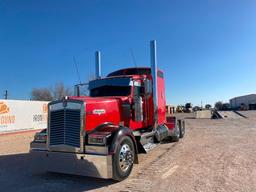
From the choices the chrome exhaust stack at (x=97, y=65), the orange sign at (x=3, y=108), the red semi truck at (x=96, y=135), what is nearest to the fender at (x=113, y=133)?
the red semi truck at (x=96, y=135)

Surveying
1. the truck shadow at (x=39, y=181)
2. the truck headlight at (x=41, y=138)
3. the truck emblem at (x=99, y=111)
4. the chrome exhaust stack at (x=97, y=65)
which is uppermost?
the chrome exhaust stack at (x=97, y=65)

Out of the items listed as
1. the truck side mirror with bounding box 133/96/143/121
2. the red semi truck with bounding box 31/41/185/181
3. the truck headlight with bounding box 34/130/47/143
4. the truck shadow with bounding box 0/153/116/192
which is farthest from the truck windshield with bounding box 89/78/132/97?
the truck shadow with bounding box 0/153/116/192

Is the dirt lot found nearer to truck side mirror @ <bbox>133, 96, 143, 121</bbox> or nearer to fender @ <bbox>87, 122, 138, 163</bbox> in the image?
fender @ <bbox>87, 122, 138, 163</bbox>

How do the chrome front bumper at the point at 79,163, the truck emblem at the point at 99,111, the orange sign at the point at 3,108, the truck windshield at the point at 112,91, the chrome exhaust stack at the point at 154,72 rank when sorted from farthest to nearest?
the orange sign at the point at 3,108 → the chrome exhaust stack at the point at 154,72 → the truck windshield at the point at 112,91 → the truck emblem at the point at 99,111 → the chrome front bumper at the point at 79,163

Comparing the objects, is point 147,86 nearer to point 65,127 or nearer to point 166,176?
point 166,176

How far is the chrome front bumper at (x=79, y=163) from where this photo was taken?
19.4 ft

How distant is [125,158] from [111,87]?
2.69m

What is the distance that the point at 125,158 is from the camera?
6.59 meters

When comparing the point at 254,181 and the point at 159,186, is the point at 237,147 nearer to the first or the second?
the point at 254,181

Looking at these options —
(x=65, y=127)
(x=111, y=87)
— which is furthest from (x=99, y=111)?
(x=111, y=87)

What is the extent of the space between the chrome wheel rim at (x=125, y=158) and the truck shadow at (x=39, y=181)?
0.45 meters

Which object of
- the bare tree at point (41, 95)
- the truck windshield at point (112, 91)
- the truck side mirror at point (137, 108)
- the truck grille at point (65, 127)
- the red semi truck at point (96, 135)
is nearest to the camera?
the red semi truck at point (96, 135)

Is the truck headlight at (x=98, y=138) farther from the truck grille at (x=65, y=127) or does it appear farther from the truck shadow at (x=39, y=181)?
the truck shadow at (x=39, y=181)

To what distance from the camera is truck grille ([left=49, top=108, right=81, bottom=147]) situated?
634cm
